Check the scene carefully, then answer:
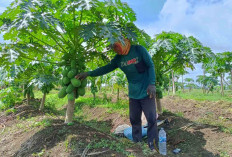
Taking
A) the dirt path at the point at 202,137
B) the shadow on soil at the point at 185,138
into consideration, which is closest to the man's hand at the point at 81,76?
the shadow on soil at the point at 185,138

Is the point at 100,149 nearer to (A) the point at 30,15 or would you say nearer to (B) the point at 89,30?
(B) the point at 89,30

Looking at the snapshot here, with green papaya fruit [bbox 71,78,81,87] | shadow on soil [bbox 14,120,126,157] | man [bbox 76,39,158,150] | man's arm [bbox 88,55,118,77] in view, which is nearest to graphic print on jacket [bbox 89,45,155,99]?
man [bbox 76,39,158,150]

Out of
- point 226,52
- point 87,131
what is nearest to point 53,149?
point 87,131

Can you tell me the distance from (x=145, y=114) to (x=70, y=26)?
2.05 meters

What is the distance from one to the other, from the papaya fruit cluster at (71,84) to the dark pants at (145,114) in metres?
1.00

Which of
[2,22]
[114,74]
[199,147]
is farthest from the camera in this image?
[114,74]

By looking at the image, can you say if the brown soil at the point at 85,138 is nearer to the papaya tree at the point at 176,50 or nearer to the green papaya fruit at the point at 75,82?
the green papaya fruit at the point at 75,82

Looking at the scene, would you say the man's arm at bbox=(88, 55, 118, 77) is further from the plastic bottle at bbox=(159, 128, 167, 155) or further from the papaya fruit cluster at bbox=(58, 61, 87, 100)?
the plastic bottle at bbox=(159, 128, 167, 155)

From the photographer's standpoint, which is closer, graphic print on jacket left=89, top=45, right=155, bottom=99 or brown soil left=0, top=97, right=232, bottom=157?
brown soil left=0, top=97, right=232, bottom=157

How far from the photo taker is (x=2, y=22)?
305cm

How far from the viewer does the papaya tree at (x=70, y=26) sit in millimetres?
2561

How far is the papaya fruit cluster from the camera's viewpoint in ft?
11.1

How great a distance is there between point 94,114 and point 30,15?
18.2 feet

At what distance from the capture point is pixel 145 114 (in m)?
3.33
